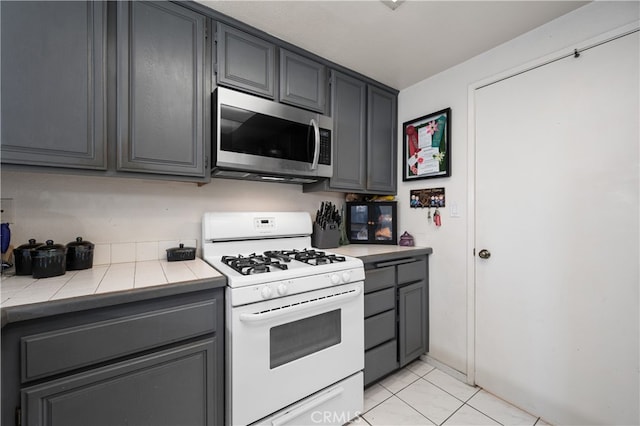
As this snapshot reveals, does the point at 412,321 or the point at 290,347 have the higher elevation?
the point at 290,347

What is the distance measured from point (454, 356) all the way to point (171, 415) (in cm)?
194

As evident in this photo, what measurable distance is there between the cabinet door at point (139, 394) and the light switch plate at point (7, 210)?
0.87 m

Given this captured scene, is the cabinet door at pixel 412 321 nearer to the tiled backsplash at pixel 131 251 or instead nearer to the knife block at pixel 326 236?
the knife block at pixel 326 236

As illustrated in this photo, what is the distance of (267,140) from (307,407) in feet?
4.96

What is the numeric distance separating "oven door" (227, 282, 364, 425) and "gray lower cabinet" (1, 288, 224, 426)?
101 mm

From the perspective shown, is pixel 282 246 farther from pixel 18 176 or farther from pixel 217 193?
pixel 18 176

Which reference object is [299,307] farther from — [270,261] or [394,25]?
[394,25]

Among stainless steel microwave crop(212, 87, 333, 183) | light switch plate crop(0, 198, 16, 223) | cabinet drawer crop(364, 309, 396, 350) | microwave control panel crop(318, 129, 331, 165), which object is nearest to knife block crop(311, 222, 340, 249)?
stainless steel microwave crop(212, 87, 333, 183)

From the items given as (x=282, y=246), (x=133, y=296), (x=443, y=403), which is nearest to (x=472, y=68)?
(x=282, y=246)

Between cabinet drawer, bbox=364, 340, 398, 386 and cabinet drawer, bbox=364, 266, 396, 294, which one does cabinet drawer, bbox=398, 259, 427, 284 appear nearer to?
cabinet drawer, bbox=364, 266, 396, 294

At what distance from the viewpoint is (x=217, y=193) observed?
1.83m

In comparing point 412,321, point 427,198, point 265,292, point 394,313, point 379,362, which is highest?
point 427,198

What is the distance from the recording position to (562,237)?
1514 millimetres

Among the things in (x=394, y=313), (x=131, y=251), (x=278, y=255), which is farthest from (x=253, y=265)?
(x=394, y=313)
